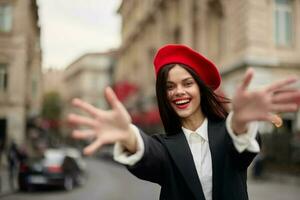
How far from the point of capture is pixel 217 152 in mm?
2307

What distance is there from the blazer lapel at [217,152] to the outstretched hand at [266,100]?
39 centimetres

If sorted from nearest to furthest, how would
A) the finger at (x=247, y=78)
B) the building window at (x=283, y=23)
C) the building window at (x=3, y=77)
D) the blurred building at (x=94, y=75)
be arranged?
the finger at (x=247, y=78) → the building window at (x=283, y=23) → the building window at (x=3, y=77) → the blurred building at (x=94, y=75)

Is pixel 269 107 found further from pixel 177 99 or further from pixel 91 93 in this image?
pixel 91 93

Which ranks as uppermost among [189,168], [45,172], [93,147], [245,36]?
[245,36]

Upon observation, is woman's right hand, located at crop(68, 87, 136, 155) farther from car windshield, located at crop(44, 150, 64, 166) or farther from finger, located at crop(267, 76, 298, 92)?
car windshield, located at crop(44, 150, 64, 166)

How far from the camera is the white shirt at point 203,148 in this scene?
6.80 ft

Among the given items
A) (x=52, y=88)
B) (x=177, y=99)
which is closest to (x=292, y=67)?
(x=177, y=99)

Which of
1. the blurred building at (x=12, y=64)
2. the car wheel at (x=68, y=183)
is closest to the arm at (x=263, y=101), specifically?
the car wheel at (x=68, y=183)

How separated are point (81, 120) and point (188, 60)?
85cm

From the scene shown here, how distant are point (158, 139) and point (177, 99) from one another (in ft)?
0.75

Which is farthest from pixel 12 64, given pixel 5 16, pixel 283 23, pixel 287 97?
pixel 287 97

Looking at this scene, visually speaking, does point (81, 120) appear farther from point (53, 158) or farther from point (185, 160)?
point (53, 158)

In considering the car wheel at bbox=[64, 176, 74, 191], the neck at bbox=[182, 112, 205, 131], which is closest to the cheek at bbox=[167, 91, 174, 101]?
the neck at bbox=[182, 112, 205, 131]

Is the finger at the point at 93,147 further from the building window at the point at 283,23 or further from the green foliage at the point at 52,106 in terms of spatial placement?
the green foliage at the point at 52,106
